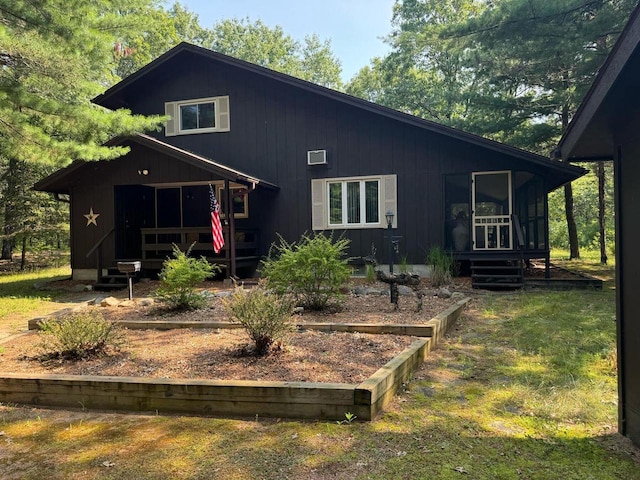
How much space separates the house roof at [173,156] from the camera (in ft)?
33.6

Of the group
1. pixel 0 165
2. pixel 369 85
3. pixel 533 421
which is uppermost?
pixel 369 85

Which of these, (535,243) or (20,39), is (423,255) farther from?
(20,39)

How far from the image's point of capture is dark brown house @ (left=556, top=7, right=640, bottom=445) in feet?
8.79

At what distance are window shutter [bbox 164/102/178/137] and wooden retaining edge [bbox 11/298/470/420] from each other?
34.1 ft

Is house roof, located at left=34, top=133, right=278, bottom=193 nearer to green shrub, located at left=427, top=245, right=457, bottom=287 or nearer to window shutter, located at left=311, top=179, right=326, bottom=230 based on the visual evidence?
window shutter, located at left=311, top=179, right=326, bottom=230

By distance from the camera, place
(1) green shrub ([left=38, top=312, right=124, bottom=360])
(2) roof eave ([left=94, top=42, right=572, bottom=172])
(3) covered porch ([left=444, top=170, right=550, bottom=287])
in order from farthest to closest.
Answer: (2) roof eave ([left=94, top=42, right=572, bottom=172])
(3) covered porch ([left=444, top=170, right=550, bottom=287])
(1) green shrub ([left=38, top=312, right=124, bottom=360])

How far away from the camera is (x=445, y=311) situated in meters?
6.33

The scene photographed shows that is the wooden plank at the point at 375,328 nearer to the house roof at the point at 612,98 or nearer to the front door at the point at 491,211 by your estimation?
the house roof at the point at 612,98

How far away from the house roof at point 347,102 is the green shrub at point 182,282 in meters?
6.31

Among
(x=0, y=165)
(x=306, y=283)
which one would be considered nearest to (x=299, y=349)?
(x=306, y=283)

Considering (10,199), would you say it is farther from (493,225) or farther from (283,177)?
(493,225)

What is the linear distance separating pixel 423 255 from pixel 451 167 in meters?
2.25

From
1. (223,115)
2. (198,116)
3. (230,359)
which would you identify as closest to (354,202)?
(223,115)

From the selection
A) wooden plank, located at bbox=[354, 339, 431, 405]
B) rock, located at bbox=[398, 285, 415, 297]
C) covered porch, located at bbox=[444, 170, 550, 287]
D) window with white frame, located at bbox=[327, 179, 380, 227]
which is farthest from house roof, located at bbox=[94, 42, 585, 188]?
wooden plank, located at bbox=[354, 339, 431, 405]
